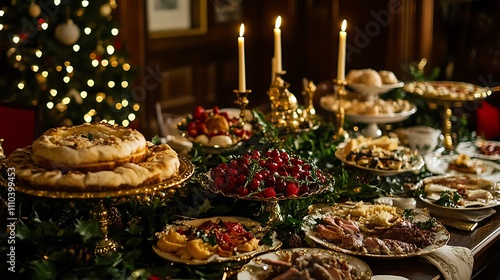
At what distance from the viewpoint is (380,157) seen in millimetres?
2514

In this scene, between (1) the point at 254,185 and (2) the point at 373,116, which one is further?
(2) the point at 373,116

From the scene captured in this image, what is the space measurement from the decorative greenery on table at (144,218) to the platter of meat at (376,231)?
8cm

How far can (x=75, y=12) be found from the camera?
4.53 meters

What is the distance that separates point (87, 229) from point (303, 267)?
55 cm

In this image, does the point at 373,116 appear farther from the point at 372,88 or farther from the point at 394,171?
the point at 394,171

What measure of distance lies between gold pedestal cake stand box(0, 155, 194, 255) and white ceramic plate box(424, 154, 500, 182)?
1236mm

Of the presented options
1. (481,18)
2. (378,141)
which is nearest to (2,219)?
(378,141)

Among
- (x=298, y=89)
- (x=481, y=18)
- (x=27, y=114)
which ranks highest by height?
(x=481, y=18)

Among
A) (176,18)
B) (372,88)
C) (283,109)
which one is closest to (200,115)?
(283,109)

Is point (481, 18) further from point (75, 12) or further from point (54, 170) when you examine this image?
point (54, 170)

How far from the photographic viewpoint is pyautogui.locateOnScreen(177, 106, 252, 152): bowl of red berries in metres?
2.53

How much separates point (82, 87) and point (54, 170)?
2992 millimetres

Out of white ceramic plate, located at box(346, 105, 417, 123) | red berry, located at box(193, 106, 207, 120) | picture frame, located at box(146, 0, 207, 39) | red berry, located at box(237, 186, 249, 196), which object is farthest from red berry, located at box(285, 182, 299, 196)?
picture frame, located at box(146, 0, 207, 39)

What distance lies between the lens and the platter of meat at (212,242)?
171cm
